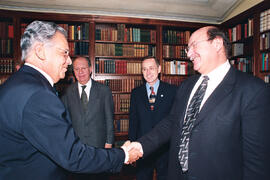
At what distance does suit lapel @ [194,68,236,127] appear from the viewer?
3.94 ft

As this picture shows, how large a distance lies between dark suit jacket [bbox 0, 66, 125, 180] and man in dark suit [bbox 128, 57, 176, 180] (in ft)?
4.76

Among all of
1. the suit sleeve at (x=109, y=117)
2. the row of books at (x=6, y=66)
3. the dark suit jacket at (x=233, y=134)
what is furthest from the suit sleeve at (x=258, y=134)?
the row of books at (x=6, y=66)

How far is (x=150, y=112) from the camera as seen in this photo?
8.00 ft

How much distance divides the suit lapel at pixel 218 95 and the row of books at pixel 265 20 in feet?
8.96

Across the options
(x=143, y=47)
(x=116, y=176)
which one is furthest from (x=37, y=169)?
(x=143, y=47)

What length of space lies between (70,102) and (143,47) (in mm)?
2132

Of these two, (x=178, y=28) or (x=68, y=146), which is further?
(x=178, y=28)

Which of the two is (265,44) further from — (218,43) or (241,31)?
(218,43)

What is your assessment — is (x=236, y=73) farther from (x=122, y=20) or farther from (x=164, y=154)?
(x=122, y=20)

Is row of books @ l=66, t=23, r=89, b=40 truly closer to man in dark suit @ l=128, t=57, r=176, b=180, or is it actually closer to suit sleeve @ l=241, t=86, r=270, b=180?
man in dark suit @ l=128, t=57, r=176, b=180

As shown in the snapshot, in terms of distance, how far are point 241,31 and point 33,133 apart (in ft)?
14.3

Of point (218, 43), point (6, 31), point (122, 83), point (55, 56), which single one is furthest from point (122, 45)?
point (55, 56)

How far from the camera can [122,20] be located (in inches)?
149

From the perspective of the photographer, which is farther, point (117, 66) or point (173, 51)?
point (173, 51)
